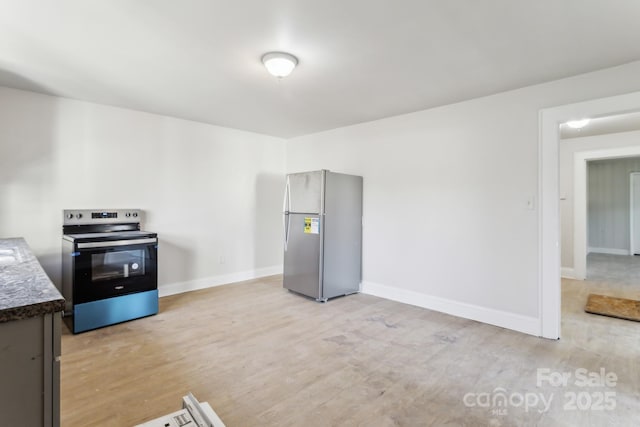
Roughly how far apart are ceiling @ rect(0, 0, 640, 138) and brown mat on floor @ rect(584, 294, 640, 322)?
2.70 meters

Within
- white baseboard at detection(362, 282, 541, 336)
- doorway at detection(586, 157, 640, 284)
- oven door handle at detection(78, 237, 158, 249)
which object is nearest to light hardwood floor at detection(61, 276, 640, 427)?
white baseboard at detection(362, 282, 541, 336)

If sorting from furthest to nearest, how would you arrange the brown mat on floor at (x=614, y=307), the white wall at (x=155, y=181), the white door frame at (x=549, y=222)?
the brown mat on floor at (x=614, y=307) → the white wall at (x=155, y=181) → the white door frame at (x=549, y=222)

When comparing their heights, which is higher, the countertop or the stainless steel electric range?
the countertop

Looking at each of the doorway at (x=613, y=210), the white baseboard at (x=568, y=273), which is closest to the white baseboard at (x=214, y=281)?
the white baseboard at (x=568, y=273)

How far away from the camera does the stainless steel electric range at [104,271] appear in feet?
10.1

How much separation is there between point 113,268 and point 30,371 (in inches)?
107

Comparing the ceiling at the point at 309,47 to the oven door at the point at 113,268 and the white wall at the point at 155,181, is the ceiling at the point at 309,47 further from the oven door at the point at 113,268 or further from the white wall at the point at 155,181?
the oven door at the point at 113,268

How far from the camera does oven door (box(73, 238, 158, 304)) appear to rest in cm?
308

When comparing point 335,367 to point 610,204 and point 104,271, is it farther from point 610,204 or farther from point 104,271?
point 610,204

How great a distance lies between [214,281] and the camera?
482 centimetres

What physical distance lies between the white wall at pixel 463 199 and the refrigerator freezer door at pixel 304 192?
0.81 metres

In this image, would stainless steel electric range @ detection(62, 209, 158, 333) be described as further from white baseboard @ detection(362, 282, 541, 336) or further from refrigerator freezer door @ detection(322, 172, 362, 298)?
white baseboard @ detection(362, 282, 541, 336)

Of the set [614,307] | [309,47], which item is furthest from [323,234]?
[614,307]

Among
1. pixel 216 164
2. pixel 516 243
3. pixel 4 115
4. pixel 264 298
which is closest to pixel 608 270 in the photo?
pixel 516 243
